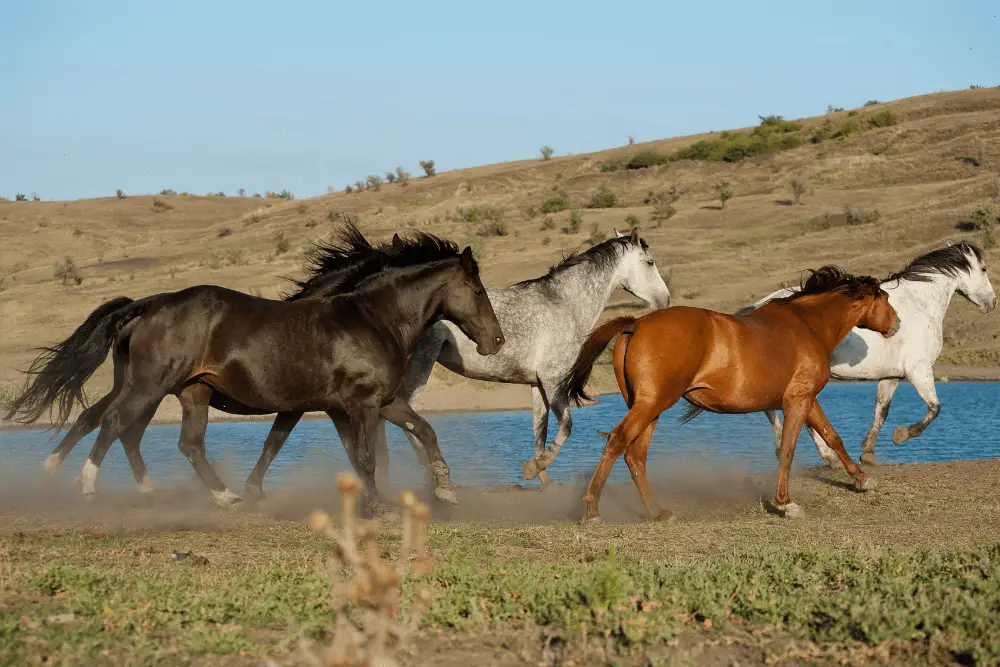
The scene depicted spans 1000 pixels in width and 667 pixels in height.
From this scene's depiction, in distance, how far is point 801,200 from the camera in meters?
51.9

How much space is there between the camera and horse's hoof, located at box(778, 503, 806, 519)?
8.98 m

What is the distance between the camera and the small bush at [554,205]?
54.6m

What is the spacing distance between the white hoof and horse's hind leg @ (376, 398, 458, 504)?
1.43 meters

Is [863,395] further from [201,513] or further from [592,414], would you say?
[201,513]

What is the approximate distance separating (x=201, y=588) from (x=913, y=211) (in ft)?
141

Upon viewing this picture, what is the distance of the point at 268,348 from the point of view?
Answer: 344 inches

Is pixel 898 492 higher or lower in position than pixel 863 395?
higher

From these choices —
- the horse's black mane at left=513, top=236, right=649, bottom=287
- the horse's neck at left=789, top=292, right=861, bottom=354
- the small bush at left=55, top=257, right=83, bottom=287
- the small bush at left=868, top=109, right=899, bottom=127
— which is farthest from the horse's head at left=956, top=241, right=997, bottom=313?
the small bush at left=868, top=109, right=899, bottom=127

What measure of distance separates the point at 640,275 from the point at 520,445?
500 centimetres

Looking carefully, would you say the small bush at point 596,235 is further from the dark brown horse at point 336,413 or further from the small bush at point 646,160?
the dark brown horse at point 336,413

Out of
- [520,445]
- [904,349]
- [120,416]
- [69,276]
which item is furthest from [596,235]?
[120,416]

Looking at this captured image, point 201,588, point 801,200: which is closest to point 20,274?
point 801,200

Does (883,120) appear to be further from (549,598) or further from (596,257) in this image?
(549,598)

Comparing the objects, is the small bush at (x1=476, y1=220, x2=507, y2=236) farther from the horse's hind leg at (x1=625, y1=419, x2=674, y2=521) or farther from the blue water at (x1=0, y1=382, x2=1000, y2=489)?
the horse's hind leg at (x1=625, y1=419, x2=674, y2=521)
